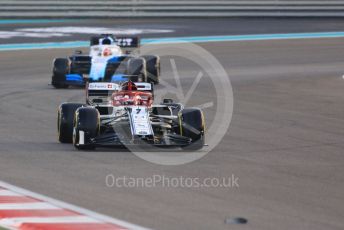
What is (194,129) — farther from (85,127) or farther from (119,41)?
(119,41)

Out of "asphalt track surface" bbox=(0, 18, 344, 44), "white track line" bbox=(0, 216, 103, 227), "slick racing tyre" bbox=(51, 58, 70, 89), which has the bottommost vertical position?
"white track line" bbox=(0, 216, 103, 227)

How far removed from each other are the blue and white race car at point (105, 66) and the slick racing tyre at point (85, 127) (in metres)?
8.37

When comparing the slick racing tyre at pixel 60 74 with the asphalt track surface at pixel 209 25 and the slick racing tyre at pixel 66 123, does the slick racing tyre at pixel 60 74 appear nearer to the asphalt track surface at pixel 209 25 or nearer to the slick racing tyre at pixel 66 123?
the slick racing tyre at pixel 66 123

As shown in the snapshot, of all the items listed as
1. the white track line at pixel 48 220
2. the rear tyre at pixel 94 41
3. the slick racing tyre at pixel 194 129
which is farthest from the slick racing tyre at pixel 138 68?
the white track line at pixel 48 220

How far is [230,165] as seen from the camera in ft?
40.3

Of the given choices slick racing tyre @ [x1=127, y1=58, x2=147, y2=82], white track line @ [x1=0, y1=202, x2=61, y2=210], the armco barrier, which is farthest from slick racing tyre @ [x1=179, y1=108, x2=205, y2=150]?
the armco barrier

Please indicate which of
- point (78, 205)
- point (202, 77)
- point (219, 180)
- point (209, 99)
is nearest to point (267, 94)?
point (209, 99)

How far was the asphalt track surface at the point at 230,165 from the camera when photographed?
944 cm

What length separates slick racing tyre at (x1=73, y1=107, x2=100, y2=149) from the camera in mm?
13094

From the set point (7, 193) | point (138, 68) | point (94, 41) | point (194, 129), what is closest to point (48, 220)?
point (7, 193)

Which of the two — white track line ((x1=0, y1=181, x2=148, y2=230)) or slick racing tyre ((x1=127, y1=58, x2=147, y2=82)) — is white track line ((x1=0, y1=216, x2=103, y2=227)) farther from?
slick racing tyre ((x1=127, y1=58, x2=147, y2=82))

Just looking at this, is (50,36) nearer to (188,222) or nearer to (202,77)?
(202,77)

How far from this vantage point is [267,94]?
835 inches

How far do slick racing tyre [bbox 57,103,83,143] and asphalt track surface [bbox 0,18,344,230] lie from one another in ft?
0.46
